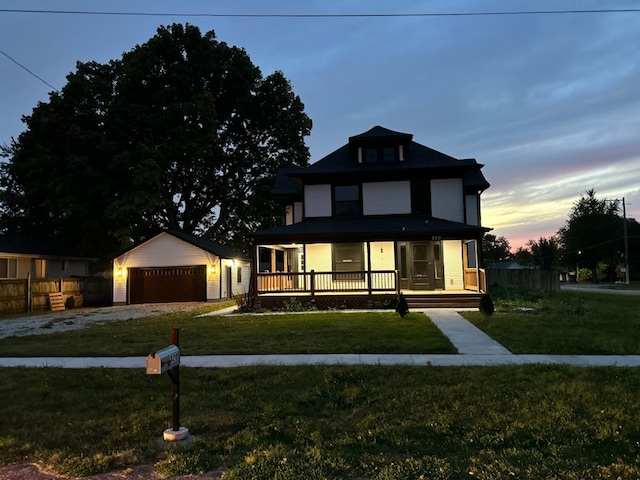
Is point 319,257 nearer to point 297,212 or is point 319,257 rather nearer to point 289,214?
point 297,212

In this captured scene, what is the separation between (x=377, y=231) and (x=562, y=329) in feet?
27.4

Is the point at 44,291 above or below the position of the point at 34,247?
below

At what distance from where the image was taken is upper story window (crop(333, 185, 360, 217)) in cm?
2078

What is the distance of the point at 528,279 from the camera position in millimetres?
28922

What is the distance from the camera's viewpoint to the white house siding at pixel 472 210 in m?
22.1

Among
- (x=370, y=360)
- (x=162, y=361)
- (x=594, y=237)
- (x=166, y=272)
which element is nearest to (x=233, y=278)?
(x=166, y=272)

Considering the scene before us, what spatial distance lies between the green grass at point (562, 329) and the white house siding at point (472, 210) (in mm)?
7185

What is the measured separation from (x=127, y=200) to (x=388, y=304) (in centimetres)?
1710

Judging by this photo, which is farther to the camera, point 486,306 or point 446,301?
point 446,301

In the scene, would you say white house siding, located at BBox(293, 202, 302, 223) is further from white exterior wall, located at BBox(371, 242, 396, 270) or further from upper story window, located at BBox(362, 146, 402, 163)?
white exterior wall, located at BBox(371, 242, 396, 270)

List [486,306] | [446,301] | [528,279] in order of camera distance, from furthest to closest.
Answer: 1. [528,279]
2. [446,301]
3. [486,306]

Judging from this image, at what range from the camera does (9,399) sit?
5.83 metres

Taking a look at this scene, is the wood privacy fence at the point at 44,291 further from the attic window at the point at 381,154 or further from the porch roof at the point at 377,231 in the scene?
the attic window at the point at 381,154

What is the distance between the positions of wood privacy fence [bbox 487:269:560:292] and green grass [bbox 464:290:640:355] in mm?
12799
